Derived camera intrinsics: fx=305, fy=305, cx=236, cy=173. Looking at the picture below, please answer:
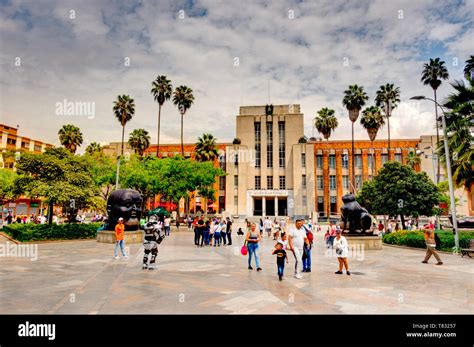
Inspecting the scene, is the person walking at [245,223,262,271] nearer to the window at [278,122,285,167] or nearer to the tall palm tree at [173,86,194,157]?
the tall palm tree at [173,86,194,157]

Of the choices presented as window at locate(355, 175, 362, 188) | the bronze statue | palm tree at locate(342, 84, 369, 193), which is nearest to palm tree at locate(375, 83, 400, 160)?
palm tree at locate(342, 84, 369, 193)

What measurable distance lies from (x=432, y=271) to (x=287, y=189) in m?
51.4

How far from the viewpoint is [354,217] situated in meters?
18.2

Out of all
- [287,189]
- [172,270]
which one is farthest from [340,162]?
[172,270]

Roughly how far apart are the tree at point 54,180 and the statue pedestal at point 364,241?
1760 centimetres

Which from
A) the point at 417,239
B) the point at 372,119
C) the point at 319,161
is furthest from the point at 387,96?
the point at 417,239

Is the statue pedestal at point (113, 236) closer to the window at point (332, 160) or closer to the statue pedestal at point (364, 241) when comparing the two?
the statue pedestal at point (364, 241)

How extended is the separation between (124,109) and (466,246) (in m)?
46.8

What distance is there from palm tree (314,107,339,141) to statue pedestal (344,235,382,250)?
4374 cm

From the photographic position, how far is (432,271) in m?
10.8

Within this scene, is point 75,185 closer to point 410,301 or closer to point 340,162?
point 410,301

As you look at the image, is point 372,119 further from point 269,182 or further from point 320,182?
point 269,182
